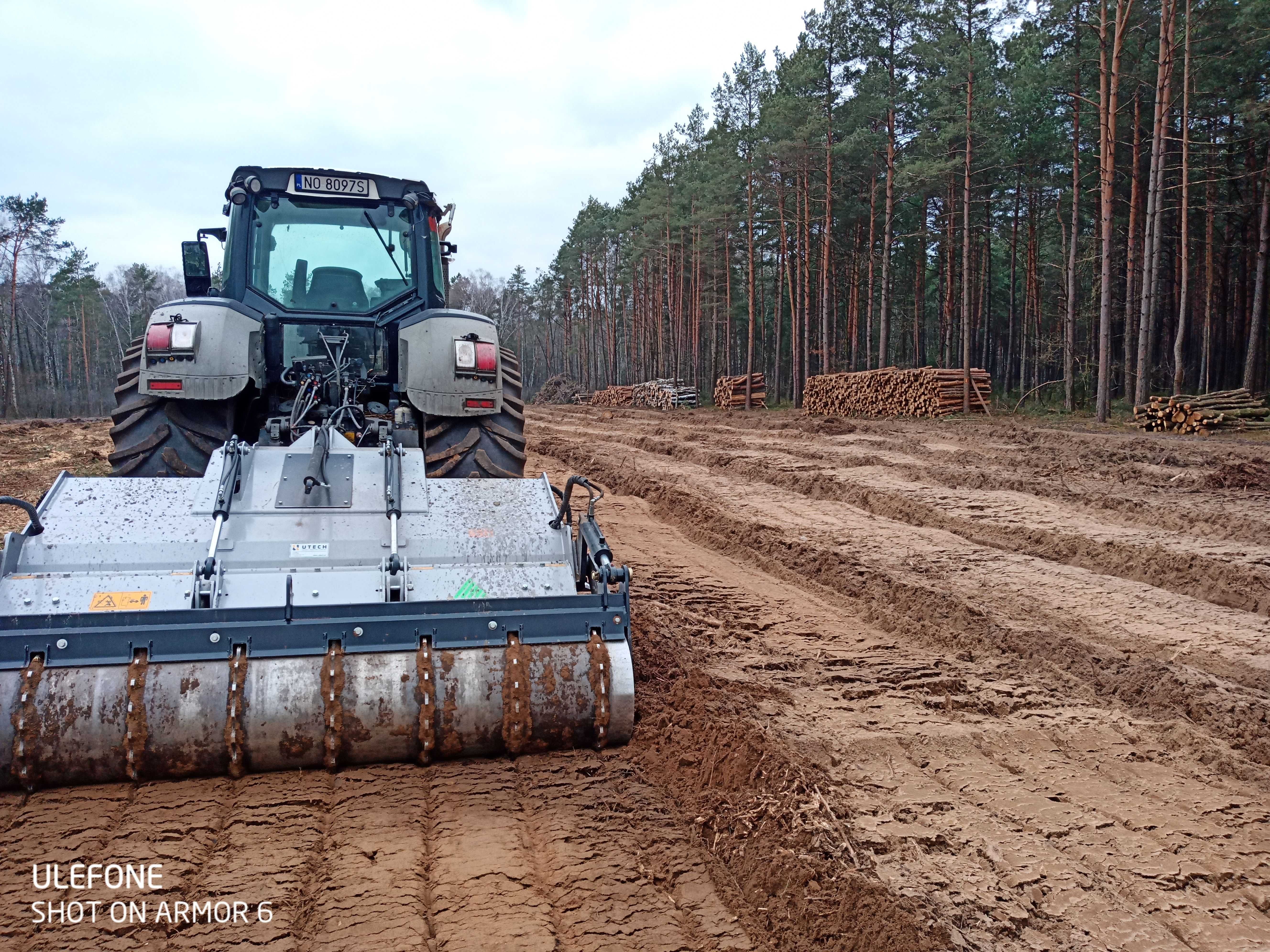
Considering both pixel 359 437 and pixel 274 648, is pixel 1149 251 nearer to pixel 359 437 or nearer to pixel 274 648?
pixel 359 437

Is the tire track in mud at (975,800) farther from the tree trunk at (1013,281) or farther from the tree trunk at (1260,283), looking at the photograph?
the tree trunk at (1013,281)

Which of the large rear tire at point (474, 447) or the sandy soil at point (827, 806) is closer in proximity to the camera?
the sandy soil at point (827, 806)

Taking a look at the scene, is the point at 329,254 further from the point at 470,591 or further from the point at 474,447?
the point at 470,591

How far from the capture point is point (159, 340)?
4848mm

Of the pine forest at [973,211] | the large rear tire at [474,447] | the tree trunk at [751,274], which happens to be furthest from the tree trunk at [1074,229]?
the large rear tire at [474,447]

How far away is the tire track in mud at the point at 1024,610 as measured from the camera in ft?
14.5

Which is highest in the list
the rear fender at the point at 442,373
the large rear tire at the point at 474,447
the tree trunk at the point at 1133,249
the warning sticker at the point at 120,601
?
the tree trunk at the point at 1133,249

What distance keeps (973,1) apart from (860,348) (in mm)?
20555

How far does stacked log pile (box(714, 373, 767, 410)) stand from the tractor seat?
88.1 feet

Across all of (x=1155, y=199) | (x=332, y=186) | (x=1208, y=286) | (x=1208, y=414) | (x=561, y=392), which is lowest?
Answer: (x=1208, y=414)

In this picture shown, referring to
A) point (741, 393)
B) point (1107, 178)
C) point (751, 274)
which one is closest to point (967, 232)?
point (1107, 178)

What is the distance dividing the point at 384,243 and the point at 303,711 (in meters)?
3.42

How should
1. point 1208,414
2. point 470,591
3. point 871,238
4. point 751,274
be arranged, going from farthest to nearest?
point 751,274 → point 871,238 → point 1208,414 → point 470,591

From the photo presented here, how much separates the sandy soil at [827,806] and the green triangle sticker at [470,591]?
0.69 meters
